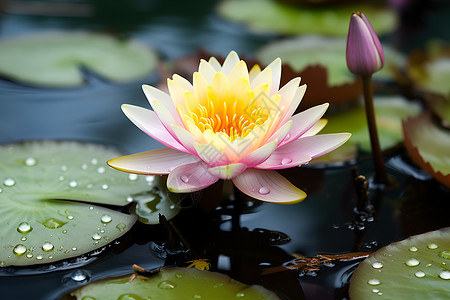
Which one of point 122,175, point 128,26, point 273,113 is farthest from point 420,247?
point 128,26

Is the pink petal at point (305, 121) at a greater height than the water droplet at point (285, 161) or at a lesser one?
greater

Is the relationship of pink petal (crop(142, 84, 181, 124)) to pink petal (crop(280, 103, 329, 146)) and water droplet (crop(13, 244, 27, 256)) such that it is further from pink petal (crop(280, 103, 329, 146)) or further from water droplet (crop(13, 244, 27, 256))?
water droplet (crop(13, 244, 27, 256))

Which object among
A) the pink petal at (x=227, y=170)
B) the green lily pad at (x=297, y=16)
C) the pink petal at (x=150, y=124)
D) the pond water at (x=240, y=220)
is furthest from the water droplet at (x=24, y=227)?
the green lily pad at (x=297, y=16)

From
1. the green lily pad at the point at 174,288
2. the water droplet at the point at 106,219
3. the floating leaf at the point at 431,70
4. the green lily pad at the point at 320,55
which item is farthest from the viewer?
the green lily pad at the point at 320,55

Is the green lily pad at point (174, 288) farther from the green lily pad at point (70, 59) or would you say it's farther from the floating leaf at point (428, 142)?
the green lily pad at point (70, 59)

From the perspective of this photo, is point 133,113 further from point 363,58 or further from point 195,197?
point 363,58
